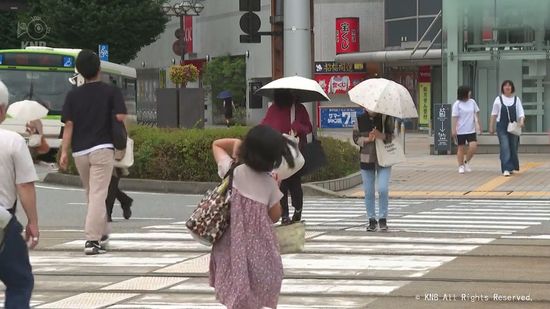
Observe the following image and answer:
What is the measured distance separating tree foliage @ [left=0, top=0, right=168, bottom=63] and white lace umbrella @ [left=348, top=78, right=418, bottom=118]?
35.0 metres

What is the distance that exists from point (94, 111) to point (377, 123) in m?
3.49

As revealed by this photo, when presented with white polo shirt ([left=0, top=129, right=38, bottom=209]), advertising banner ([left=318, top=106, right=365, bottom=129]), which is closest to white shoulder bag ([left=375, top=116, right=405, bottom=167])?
white polo shirt ([left=0, top=129, right=38, bottom=209])

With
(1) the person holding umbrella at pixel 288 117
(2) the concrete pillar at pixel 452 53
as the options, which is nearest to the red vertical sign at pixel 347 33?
(2) the concrete pillar at pixel 452 53

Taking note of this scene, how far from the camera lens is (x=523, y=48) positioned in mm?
26828

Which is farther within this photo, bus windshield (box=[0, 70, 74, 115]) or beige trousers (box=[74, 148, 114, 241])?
bus windshield (box=[0, 70, 74, 115])

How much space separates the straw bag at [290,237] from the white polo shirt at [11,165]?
55.7 inches

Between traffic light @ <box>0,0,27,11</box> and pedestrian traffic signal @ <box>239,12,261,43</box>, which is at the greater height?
traffic light @ <box>0,0,27,11</box>

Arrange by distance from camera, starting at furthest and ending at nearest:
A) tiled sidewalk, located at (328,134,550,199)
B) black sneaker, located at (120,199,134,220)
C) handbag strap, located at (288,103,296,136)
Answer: tiled sidewalk, located at (328,134,550,199) < black sneaker, located at (120,199,134,220) < handbag strap, located at (288,103,296,136)

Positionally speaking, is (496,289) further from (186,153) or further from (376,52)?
(376,52)

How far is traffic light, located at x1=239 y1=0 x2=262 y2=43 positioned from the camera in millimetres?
18297

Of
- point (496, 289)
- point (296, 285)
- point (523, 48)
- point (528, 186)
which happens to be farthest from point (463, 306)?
point (523, 48)

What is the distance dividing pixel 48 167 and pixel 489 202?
1183cm

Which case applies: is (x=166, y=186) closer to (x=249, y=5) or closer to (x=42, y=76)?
(x=249, y=5)

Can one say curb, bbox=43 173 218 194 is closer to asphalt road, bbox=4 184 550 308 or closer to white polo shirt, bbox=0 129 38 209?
asphalt road, bbox=4 184 550 308
